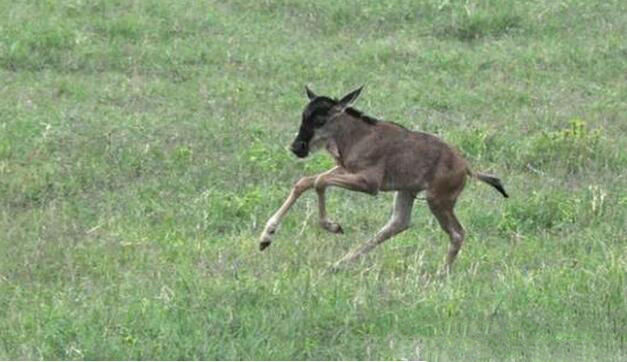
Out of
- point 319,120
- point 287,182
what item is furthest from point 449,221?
point 287,182

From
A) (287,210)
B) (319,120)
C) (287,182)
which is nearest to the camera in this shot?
(287,210)

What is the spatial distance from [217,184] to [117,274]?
9.19 feet

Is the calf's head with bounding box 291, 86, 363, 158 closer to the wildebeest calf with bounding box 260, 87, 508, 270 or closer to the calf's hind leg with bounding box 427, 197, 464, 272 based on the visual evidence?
the wildebeest calf with bounding box 260, 87, 508, 270

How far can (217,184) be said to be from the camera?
1139 cm

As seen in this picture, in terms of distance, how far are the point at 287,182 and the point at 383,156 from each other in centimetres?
241

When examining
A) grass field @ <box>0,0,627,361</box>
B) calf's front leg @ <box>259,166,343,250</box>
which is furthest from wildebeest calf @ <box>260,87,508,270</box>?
grass field @ <box>0,0,627,361</box>

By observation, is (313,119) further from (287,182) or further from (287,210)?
(287,182)

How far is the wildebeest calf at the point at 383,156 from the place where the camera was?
923cm

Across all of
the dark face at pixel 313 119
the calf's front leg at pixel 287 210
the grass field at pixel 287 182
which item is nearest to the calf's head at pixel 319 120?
the dark face at pixel 313 119

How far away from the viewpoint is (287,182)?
11578mm

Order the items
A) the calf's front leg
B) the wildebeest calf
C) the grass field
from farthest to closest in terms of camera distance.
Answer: the wildebeest calf < the calf's front leg < the grass field

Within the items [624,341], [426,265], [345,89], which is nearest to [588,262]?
[426,265]

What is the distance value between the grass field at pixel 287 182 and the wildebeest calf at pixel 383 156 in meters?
0.34

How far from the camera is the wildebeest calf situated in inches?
363
